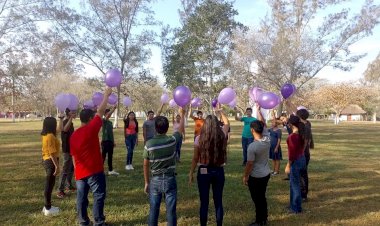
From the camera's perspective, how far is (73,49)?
31891 mm

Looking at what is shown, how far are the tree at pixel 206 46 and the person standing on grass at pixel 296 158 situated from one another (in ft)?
81.3

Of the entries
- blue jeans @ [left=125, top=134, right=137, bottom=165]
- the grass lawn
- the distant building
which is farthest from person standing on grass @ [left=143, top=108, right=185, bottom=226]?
A: the distant building

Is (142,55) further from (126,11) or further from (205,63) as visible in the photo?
(205,63)

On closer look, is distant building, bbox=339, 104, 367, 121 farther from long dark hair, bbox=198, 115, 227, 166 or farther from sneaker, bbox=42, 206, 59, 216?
sneaker, bbox=42, 206, 59, 216

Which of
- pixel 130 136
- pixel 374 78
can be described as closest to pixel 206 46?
pixel 130 136

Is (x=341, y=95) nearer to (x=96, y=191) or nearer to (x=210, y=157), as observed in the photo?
(x=210, y=157)

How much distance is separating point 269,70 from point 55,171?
24481 mm

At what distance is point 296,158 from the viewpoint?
6.24 m

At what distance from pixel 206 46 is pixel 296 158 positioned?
1004 inches

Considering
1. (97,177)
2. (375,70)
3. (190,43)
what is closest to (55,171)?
(97,177)

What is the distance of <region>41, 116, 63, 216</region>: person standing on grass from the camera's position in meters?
6.11

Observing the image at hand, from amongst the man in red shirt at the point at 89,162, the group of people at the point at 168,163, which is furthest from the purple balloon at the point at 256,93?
the man in red shirt at the point at 89,162

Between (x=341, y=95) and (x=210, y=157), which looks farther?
(x=341, y=95)

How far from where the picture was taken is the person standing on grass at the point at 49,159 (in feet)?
20.0
